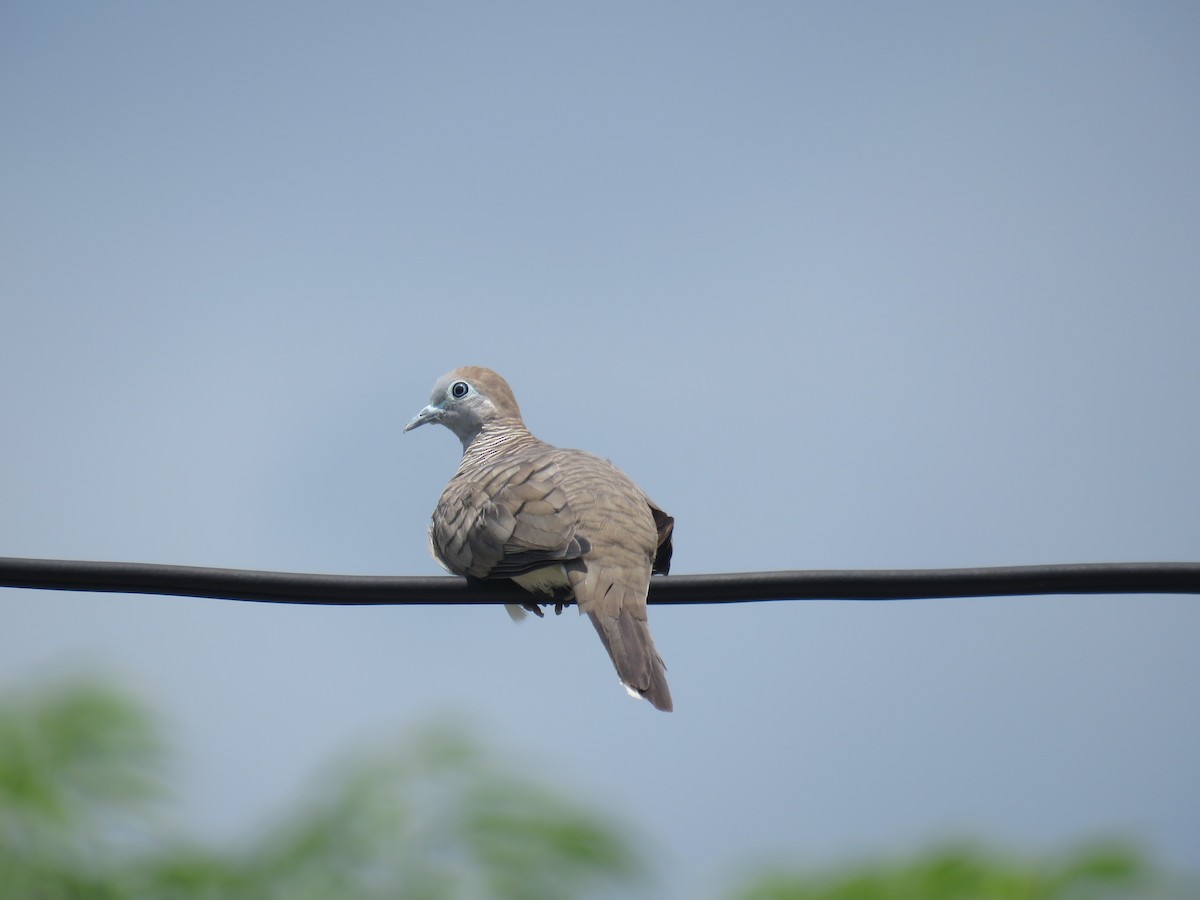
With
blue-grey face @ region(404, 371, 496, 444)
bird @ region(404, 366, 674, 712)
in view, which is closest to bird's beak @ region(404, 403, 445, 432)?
blue-grey face @ region(404, 371, 496, 444)

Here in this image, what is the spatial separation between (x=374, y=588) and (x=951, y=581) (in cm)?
143

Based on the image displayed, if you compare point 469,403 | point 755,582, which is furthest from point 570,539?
point 469,403

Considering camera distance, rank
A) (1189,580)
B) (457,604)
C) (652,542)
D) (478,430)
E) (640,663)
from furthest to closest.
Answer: (478,430)
(652,542)
(640,663)
(457,604)
(1189,580)

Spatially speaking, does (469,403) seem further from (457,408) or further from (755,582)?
(755,582)

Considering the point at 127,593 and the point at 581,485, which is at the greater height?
the point at 581,485

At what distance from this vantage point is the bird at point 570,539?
4012 millimetres

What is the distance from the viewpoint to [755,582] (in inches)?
111

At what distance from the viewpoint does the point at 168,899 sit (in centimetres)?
704

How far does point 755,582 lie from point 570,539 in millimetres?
1548

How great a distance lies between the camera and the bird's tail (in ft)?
12.4

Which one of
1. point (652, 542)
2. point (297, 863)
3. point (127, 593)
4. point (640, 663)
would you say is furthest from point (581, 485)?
point (297, 863)

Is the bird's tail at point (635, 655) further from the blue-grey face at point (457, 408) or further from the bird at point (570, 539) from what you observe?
the blue-grey face at point (457, 408)

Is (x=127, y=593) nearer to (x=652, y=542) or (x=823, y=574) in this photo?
(x=823, y=574)

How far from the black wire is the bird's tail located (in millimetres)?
968
